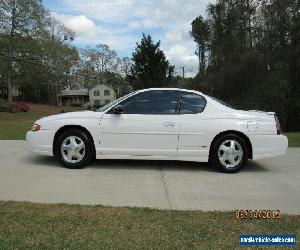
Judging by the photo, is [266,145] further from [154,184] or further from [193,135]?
[154,184]

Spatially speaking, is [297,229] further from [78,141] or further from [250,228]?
[78,141]

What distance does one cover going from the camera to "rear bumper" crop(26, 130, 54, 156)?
8.06 m

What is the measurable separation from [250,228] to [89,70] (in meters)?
99.0

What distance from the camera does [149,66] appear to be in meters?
45.1

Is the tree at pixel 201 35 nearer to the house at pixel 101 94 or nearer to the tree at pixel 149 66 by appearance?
the tree at pixel 149 66

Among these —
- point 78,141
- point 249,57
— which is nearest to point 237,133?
point 78,141

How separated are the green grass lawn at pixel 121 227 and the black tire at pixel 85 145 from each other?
248 cm

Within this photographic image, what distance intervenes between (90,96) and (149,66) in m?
56.7

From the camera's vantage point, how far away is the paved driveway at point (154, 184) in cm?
582

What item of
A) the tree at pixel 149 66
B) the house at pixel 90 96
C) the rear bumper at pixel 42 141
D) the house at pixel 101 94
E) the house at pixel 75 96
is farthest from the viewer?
the house at pixel 75 96

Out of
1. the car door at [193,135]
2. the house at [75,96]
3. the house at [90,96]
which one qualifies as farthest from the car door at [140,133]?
the house at [75,96]

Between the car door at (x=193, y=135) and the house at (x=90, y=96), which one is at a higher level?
the house at (x=90, y=96)

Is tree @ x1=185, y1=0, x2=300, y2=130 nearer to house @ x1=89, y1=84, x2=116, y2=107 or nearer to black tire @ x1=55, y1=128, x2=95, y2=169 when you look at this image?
black tire @ x1=55, y1=128, x2=95, y2=169

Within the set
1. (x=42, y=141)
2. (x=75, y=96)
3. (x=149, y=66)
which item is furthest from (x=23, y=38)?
(x=75, y=96)
